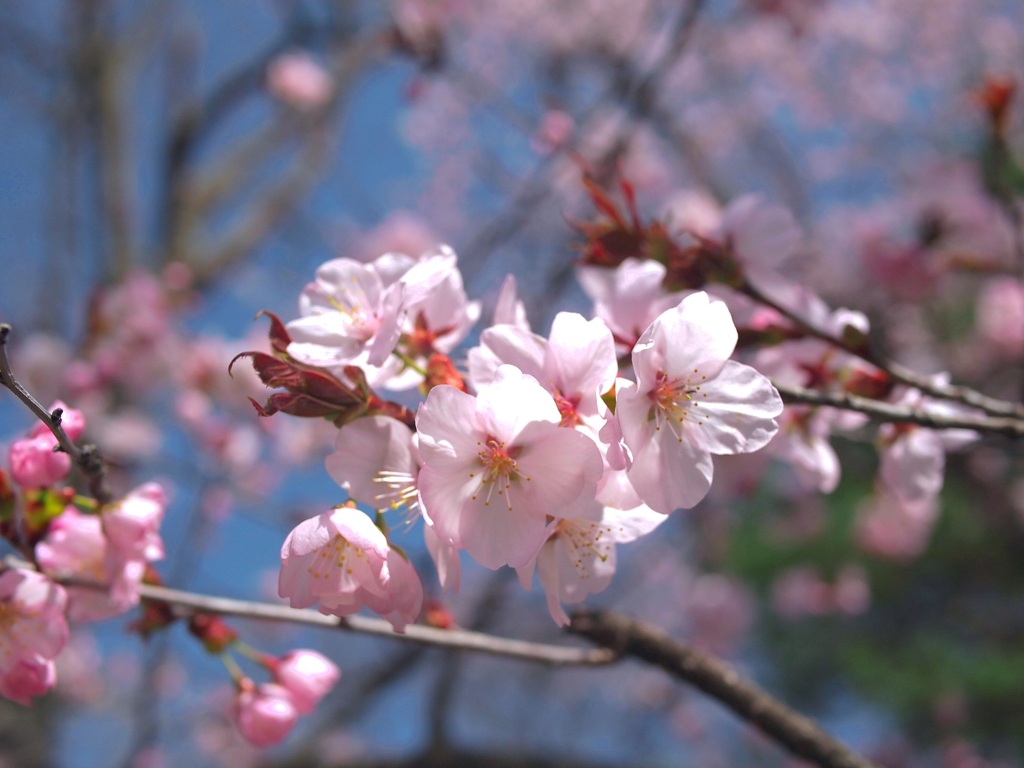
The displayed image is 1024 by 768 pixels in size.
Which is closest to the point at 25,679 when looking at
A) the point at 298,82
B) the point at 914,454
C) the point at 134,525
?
the point at 134,525

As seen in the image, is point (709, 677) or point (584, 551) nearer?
point (584, 551)

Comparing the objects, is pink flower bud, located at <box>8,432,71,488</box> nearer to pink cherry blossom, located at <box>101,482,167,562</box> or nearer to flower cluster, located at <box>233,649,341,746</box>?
pink cherry blossom, located at <box>101,482,167,562</box>

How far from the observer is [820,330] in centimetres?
86

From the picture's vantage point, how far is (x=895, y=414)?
2.50 ft

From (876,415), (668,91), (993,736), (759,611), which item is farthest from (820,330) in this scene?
(759,611)

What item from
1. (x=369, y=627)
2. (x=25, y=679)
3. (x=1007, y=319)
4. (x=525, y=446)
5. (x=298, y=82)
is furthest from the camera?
(x=298, y=82)

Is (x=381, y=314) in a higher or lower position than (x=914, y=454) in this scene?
lower

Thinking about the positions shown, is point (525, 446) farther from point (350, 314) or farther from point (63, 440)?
point (63, 440)

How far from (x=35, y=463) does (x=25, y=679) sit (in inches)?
8.1

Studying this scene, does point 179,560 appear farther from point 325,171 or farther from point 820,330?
point 325,171

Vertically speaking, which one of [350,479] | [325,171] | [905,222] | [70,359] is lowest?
[350,479]

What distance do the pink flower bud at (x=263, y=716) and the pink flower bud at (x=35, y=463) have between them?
0.33 m

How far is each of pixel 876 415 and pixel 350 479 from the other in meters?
0.52

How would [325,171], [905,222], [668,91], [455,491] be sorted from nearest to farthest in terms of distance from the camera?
[455,491] < [325,171] < [905,222] < [668,91]
